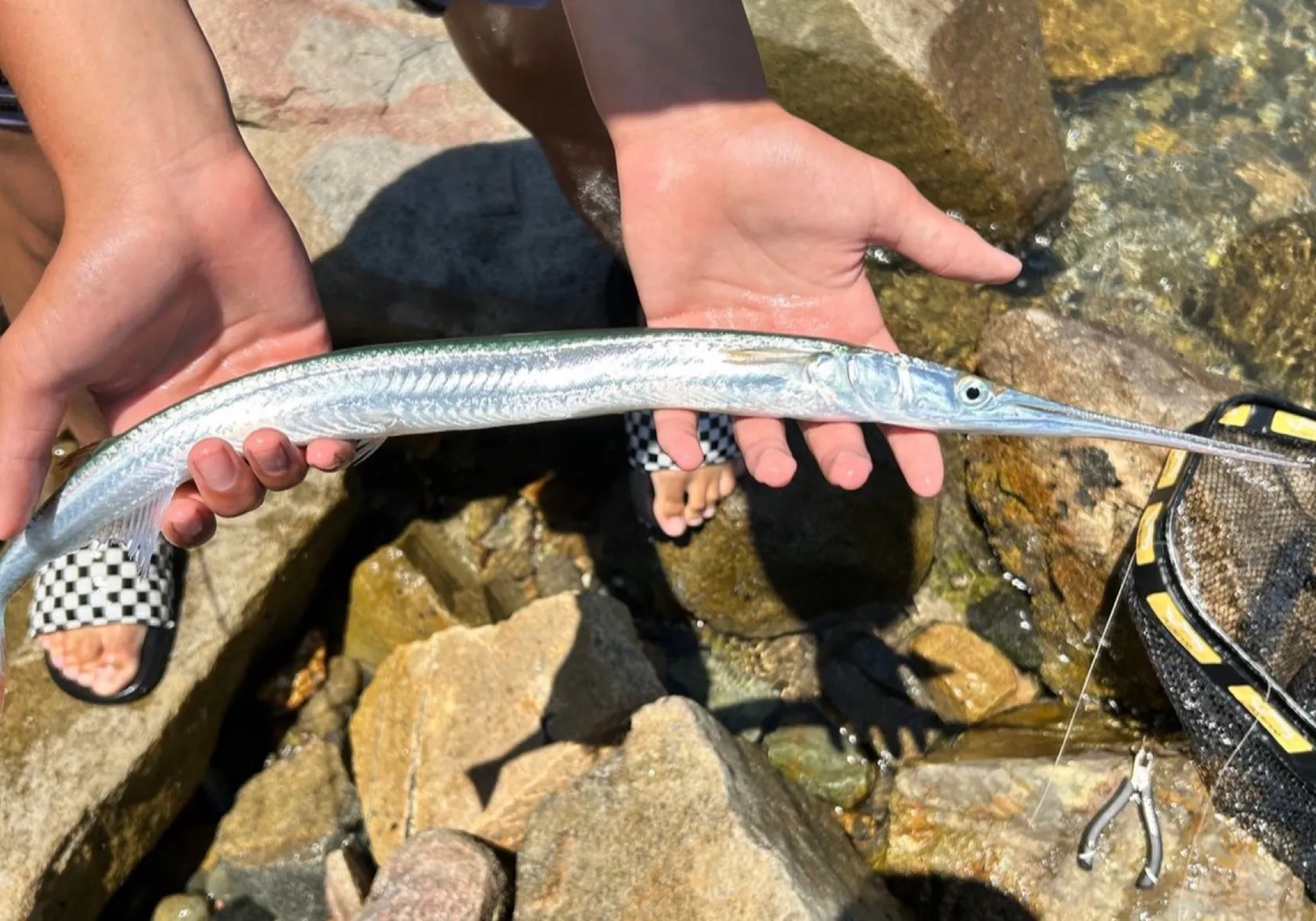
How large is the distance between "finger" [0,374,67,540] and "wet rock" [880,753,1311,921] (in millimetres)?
3198

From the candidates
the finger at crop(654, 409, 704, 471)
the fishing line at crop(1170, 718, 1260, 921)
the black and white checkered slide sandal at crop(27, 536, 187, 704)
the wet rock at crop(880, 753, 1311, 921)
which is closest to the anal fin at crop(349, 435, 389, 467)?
the finger at crop(654, 409, 704, 471)

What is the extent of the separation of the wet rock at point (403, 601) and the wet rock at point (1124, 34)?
4648 mm

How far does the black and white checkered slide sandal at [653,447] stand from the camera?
415 cm

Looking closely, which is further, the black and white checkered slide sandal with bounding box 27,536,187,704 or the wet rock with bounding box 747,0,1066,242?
the wet rock with bounding box 747,0,1066,242

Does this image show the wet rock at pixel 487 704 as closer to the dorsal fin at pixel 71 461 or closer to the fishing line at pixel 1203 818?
the dorsal fin at pixel 71 461

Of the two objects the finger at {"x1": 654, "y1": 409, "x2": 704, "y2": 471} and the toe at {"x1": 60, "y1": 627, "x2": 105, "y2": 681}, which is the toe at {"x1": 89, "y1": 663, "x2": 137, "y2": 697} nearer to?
the toe at {"x1": 60, "y1": 627, "x2": 105, "y2": 681}

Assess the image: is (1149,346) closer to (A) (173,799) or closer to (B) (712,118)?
(B) (712,118)

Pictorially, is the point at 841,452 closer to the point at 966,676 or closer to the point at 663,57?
the point at 663,57

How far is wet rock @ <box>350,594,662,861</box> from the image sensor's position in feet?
12.4

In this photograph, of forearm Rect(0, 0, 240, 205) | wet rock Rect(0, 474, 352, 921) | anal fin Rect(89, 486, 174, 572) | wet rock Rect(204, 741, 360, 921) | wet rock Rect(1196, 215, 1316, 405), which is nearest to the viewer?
forearm Rect(0, 0, 240, 205)

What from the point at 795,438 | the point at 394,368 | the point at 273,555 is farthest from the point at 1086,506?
the point at 273,555

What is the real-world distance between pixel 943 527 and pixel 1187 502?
44.2 inches

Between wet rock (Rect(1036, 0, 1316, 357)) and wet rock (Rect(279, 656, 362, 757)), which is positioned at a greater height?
→ wet rock (Rect(1036, 0, 1316, 357))

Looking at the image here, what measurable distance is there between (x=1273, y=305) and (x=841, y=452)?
3.42 meters
